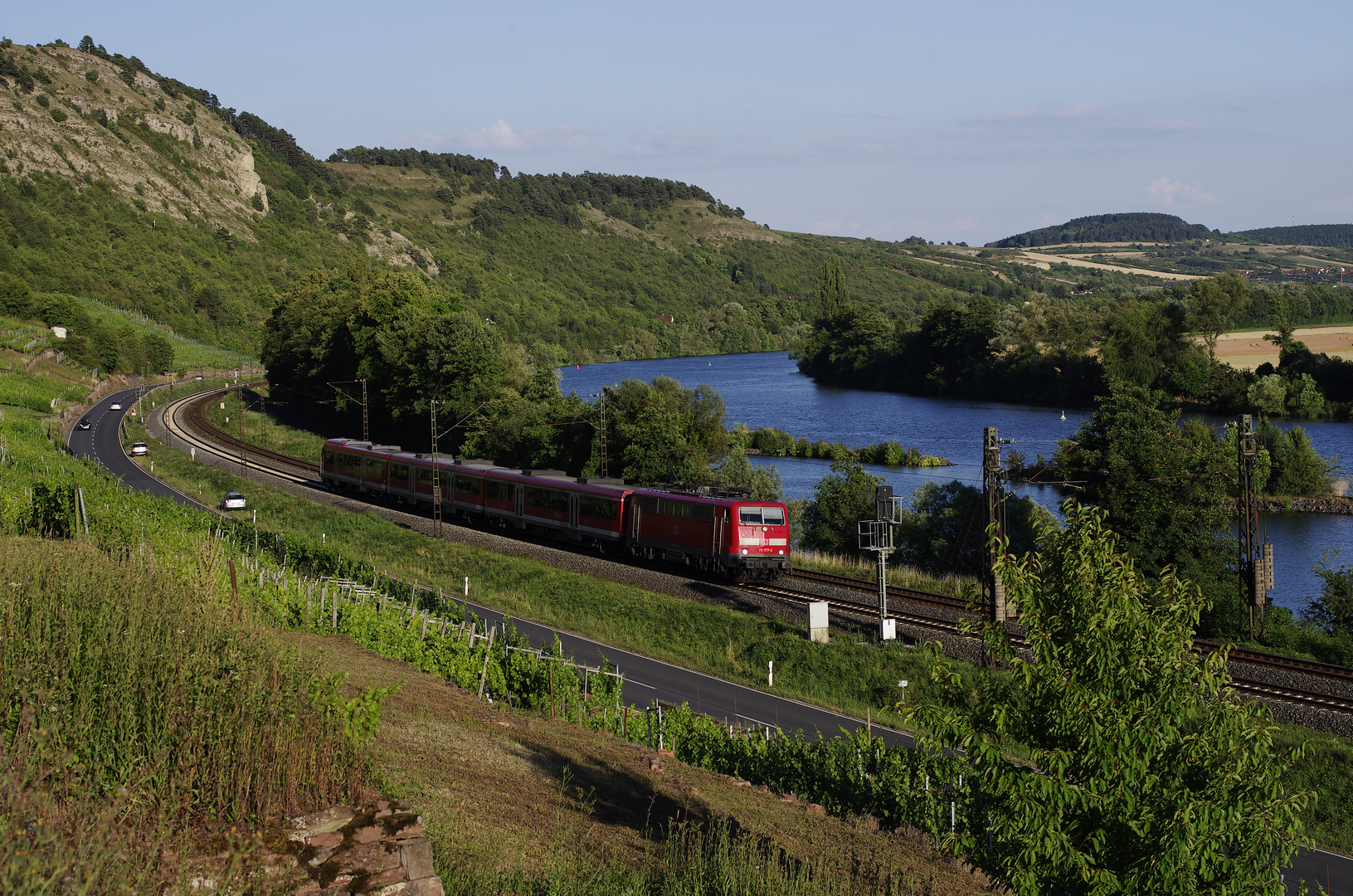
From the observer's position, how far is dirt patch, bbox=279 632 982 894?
9.38m

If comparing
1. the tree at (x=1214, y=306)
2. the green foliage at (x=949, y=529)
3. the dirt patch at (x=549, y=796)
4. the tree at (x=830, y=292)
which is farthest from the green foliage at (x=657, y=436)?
the tree at (x=830, y=292)

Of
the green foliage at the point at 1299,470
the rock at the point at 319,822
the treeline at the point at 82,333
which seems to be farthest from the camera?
the treeline at the point at 82,333

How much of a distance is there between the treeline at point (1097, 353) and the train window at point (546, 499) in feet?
165

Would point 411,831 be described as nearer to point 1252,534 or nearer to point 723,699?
point 723,699

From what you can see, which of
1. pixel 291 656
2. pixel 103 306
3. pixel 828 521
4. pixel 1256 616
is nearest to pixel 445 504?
pixel 828 521

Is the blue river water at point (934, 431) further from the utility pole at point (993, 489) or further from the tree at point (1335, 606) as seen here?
the utility pole at point (993, 489)

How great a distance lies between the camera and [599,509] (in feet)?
122

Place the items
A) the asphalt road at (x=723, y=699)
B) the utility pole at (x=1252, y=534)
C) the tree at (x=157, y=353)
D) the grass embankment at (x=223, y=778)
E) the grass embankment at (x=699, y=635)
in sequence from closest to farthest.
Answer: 1. the grass embankment at (x=223, y=778)
2. the asphalt road at (x=723, y=699)
3. the grass embankment at (x=699, y=635)
4. the utility pole at (x=1252, y=534)
5. the tree at (x=157, y=353)

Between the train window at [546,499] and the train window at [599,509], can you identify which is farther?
the train window at [546,499]

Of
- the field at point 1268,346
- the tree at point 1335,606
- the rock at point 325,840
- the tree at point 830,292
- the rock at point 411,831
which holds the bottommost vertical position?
the tree at point 1335,606

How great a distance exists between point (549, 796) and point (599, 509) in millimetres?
25756

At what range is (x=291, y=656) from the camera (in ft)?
29.2

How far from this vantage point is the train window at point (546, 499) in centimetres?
3903

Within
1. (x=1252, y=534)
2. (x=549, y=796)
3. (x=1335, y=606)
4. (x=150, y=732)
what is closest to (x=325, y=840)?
(x=150, y=732)
